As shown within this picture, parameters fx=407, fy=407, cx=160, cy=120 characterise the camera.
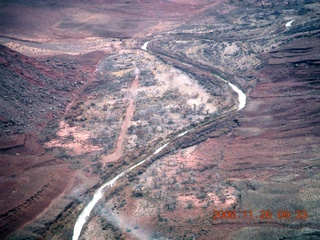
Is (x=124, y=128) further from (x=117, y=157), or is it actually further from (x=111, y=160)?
(x=111, y=160)

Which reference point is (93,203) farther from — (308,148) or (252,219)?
(308,148)

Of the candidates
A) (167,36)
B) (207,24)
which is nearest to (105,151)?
(167,36)

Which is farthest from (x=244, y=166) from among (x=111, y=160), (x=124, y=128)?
(x=124, y=128)
